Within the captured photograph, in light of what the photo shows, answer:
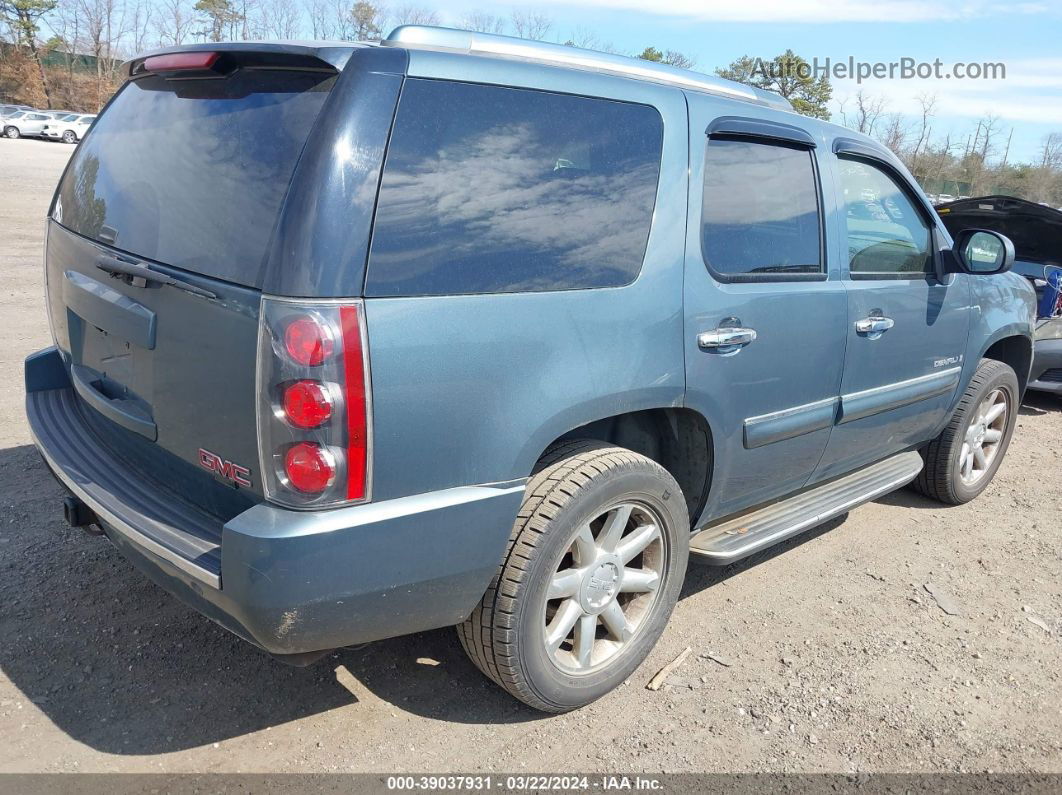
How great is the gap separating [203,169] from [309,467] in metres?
0.93

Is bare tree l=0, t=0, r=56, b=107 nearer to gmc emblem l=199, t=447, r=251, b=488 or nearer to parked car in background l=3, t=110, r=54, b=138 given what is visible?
parked car in background l=3, t=110, r=54, b=138

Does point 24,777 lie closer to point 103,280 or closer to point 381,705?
point 381,705

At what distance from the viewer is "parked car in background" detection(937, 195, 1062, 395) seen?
677cm

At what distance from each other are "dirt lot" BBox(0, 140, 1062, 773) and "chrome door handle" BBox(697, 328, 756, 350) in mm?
1191

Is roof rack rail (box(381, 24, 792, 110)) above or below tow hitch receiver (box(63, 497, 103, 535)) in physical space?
above

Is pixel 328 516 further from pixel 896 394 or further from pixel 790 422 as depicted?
pixel 896 394

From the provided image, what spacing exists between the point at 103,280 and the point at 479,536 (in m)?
1.41

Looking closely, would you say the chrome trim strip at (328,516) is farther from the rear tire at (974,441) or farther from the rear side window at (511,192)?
the rear tire at (974,441)

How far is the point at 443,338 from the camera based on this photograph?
2.21 m

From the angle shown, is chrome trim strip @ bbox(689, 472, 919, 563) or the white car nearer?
chrome trim strip @ bbox(689, 472, 919, 563)

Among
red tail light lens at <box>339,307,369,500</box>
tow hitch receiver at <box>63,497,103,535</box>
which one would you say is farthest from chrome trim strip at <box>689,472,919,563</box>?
tow hitch receiver at <box>63,497,103,535</box>

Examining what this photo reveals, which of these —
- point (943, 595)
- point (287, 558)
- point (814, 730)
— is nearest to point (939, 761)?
point (814, 730)

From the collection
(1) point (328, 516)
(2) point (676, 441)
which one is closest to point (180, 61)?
(1) point (328, 516)

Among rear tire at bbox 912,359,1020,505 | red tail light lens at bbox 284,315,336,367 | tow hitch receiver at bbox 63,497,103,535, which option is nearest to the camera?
red tail light lens at bbox 284,315,336,367
